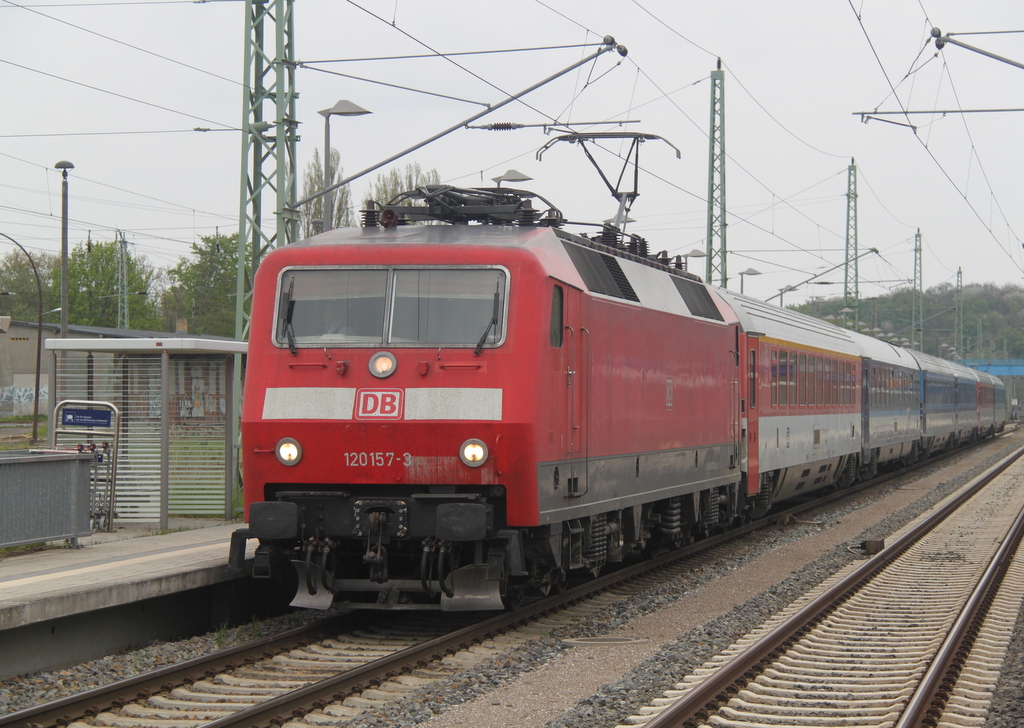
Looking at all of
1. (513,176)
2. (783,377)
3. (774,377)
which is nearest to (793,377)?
(783,377)

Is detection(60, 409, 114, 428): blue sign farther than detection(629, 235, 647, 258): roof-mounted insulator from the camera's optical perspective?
Yes

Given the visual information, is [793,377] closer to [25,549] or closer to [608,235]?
[608,235]

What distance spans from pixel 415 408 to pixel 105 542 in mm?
4801

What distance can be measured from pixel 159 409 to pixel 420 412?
6.05 meters

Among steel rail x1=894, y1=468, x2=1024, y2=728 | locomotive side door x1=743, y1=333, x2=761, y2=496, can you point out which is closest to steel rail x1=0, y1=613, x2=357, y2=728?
steel rail x1=894, y1=468, x2=1024, y2=728

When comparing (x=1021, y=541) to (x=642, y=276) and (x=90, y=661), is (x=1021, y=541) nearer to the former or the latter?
(x=642, y=276)

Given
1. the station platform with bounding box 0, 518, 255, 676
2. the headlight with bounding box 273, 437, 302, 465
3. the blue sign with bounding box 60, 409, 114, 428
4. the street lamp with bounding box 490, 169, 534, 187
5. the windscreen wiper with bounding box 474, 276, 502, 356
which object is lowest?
the station platform with bounding box 0, 518, 255, 676

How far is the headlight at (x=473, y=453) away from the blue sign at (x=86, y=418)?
20.0ft

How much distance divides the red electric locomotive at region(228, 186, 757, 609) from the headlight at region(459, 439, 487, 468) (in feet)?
0.04

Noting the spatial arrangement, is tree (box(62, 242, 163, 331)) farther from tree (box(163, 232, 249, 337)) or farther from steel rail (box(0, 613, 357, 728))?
steel rail (box(0, 613, 357, 728))

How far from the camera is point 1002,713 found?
705 centimetres

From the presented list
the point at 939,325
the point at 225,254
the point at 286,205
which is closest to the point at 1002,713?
the point at 286,205

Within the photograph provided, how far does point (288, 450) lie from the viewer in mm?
8984

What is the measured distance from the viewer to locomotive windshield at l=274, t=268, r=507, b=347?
9.00 meters
